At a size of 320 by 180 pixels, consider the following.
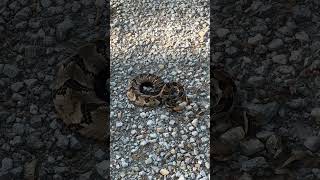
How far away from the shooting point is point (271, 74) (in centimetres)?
381

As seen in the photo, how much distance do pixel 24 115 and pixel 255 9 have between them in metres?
1.65

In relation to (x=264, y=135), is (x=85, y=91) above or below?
above

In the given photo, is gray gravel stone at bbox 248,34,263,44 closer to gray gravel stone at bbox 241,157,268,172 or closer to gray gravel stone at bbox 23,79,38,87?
gray gravel stone at bbox 241,157,268,172

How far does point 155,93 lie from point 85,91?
1.45ft

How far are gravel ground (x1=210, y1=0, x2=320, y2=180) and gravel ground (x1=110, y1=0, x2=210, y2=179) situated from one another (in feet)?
0.42

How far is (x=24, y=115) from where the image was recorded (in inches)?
146

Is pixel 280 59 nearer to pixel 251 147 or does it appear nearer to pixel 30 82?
pixel 251 147

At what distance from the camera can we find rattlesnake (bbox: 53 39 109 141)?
11.8 feet

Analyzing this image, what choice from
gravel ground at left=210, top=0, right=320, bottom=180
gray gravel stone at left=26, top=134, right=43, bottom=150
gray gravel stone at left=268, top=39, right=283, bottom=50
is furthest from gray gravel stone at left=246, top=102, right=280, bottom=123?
gray gravel stone at left=26, top=134, right=43, bottom=150

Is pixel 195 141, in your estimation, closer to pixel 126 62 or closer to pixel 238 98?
pixel 238 98

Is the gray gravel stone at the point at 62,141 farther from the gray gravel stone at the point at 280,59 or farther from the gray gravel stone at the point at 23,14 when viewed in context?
the gray gravel stone at the point at 280,59

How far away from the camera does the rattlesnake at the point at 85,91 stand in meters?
3.59

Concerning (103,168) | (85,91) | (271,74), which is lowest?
(103,168)

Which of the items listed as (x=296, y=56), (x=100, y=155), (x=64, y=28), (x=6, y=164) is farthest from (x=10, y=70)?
(x=296, y=56)
